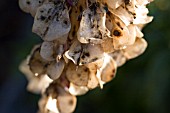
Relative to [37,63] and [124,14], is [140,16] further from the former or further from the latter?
→ [37,63]

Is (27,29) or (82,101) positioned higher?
(27,29)

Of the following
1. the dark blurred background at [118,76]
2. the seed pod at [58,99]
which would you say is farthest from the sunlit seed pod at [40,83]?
the dark blurred background at [118,76]

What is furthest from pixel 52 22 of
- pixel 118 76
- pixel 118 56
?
pixel 118 76

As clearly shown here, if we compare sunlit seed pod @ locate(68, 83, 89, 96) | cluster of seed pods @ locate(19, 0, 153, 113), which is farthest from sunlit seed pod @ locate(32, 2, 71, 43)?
sunlit seed pod @ locate(68, 83, 89, 96)

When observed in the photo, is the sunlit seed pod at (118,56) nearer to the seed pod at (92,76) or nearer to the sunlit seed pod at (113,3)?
the seed pod at (92,76)
